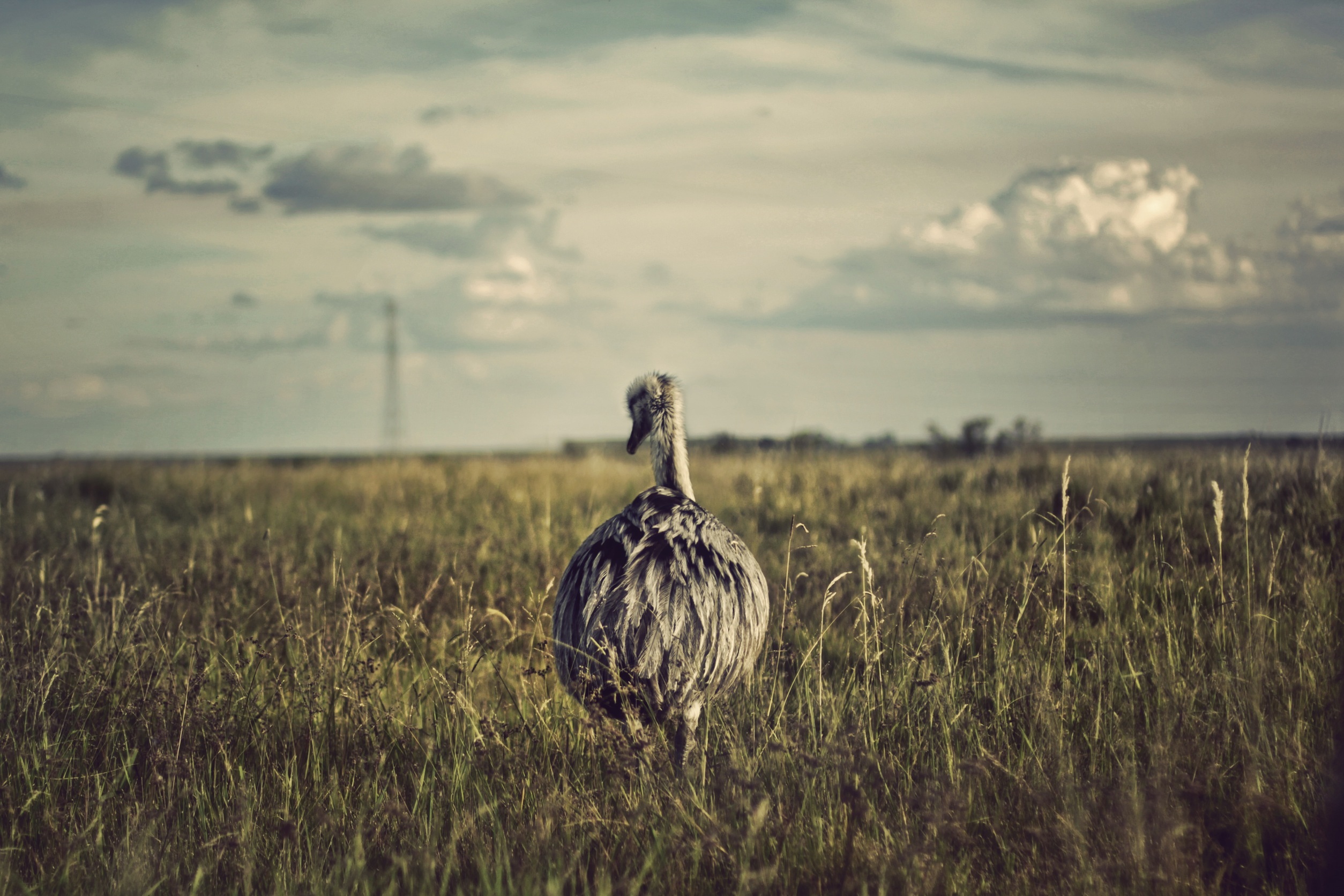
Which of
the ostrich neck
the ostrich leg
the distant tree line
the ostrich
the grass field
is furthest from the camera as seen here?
the distant tree line

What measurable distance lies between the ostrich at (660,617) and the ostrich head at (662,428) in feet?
2.05

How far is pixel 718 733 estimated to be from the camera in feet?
13.9

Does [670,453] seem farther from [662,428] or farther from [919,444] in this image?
[919,444]

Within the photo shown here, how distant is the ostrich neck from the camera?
4.99 metres

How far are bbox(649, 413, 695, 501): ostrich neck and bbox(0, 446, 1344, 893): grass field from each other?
101 centimetres

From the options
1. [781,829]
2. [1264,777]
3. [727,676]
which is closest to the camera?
[781,829]

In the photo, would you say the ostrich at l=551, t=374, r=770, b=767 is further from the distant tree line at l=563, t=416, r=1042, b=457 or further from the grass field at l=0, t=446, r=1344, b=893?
the distant tree line at l=563, t=416, r=1042, b=457

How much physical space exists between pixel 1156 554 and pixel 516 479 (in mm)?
9707

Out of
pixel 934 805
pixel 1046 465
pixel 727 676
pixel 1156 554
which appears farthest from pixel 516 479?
pixel 934 805

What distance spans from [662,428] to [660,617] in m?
1.47

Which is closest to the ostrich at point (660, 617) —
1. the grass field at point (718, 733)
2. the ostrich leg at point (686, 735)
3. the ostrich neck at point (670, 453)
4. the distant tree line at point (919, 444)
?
the ostrich leg at point (686, 735)

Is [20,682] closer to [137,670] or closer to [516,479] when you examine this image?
[137,670]

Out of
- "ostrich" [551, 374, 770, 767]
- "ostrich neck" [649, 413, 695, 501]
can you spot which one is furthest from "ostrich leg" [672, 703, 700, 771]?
"ostrich neck" [649, 413, 695, 501]

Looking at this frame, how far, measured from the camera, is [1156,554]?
7113mm
